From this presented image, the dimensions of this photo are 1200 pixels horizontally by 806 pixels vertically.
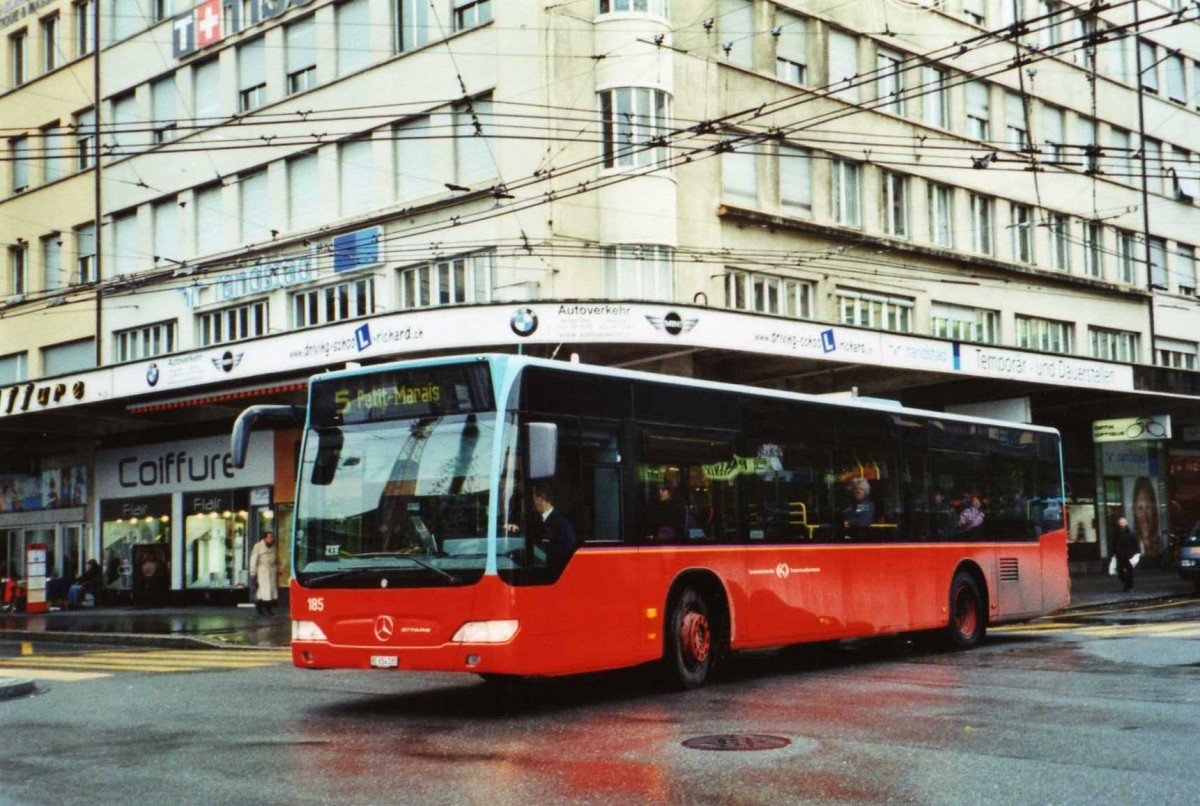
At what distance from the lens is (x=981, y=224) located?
3856 cm

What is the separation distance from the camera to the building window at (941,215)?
121 feet

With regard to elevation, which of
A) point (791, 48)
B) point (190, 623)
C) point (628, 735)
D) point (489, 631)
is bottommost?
point (190, 623)

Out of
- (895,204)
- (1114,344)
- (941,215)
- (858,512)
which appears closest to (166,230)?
(895,204)

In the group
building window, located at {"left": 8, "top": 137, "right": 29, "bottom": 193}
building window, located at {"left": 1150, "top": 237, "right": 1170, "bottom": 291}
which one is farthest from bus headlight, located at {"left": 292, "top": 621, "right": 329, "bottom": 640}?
building window, located at {"left": 1150, "top": 237, "right": 1170, "bottom": 291}

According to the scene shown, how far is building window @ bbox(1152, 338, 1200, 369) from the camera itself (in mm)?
44416

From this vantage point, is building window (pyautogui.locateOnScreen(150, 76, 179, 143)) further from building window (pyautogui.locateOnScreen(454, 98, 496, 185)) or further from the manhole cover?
the manhole cover

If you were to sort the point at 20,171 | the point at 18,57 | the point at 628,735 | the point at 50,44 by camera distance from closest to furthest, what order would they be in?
1. the point at 628,735
2. the point at 50,44
3. the point at 20,171
4. the point at 18,57

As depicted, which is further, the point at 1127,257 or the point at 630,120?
the point at 1127,257

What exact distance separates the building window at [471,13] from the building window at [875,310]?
10175mm

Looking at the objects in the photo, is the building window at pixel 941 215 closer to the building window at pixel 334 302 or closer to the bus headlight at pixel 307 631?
the building window at pixel 334 302

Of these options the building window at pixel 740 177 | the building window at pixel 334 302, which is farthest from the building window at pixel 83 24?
the building window at pixel 740 177

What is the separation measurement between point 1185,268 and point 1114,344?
5.55m

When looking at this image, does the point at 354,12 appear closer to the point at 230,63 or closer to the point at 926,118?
the point at 230,63

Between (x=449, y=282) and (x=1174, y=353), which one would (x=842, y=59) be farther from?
(x=1174, y=353)
